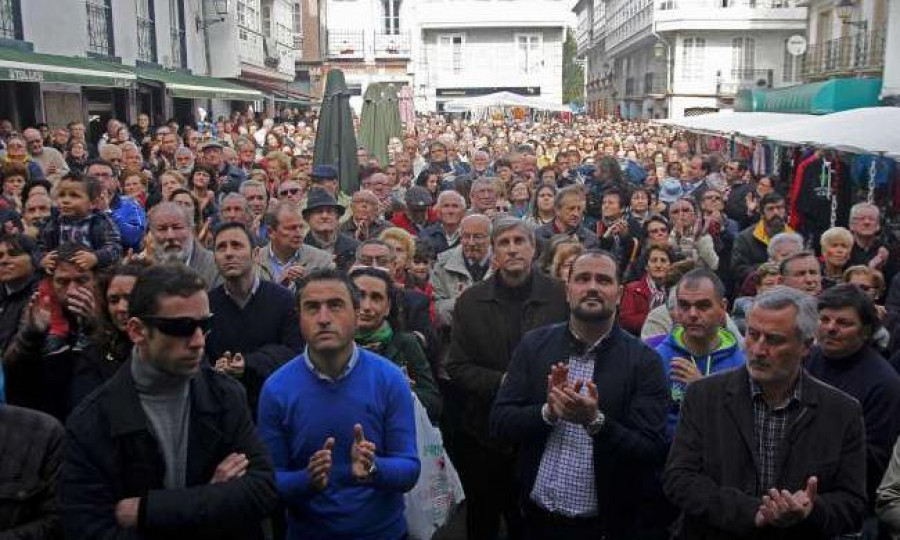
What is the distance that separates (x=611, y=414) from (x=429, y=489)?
0.81 meters

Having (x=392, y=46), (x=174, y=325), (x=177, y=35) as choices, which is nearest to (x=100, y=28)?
(x=177, y=35)

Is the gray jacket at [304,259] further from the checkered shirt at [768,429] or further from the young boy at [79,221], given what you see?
the checkered shirt at [768,429]

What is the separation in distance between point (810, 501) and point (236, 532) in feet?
6.06

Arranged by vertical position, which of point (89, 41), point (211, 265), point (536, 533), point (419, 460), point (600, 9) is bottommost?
point (536, 533)

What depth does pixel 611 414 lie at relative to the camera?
3799mm

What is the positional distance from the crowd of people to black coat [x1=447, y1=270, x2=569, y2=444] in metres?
→ 0.01

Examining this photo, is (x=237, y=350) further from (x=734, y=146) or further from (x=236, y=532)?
(x=734, y=146)

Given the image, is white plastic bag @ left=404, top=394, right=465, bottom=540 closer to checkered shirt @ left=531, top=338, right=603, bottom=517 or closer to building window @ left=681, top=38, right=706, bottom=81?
checkered shirt @ left=531, top=338, right=603, bottom=517

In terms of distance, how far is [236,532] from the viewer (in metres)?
2.96

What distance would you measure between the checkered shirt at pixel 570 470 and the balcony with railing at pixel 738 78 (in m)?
46.5

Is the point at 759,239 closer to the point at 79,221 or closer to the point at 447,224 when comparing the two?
the point at 447,224

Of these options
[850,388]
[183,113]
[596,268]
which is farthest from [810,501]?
[183,113]

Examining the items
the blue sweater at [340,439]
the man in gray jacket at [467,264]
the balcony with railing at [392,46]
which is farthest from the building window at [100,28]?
the balcony with railing at [392,46]

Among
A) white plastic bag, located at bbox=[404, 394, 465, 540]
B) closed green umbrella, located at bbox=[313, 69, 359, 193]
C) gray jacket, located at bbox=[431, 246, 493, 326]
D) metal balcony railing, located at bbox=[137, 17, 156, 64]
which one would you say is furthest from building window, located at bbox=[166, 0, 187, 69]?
white plastic bag, located at bbox=[404, 394, 465, 540]
